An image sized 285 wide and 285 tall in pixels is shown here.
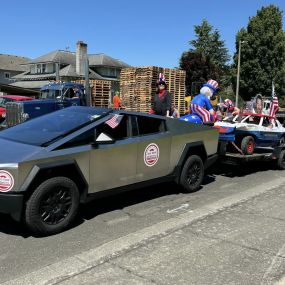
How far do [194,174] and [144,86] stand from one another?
11757 millimetres

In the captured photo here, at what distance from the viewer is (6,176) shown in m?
4.60

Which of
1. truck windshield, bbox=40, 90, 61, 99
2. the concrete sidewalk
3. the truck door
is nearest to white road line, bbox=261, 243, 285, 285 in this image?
the concrete sidewalk

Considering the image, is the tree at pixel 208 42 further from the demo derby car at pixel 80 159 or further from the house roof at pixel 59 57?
the demo derby car at pixel 80 159

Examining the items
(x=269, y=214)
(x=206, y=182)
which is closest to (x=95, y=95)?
(x=206, y=182)

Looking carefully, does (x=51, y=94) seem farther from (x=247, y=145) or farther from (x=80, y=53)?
(x=80, y=53)

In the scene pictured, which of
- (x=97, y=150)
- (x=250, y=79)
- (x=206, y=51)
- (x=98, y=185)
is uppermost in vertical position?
(x=206, y=51)

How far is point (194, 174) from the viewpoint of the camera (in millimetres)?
7375

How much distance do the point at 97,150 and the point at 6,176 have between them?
1.28 m

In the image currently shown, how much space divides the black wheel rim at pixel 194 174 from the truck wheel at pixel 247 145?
2213mm

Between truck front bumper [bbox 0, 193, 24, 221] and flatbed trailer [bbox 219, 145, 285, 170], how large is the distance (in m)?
5.25

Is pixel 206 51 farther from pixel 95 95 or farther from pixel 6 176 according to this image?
pixel 6 176

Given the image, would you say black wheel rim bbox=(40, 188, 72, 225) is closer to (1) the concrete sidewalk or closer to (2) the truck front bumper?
(2) the truck front bumper

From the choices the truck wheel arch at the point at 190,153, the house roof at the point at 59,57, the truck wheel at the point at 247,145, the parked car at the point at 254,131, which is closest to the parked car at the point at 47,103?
the parked car at the point at 254,131

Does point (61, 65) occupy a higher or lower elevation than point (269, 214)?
higher
